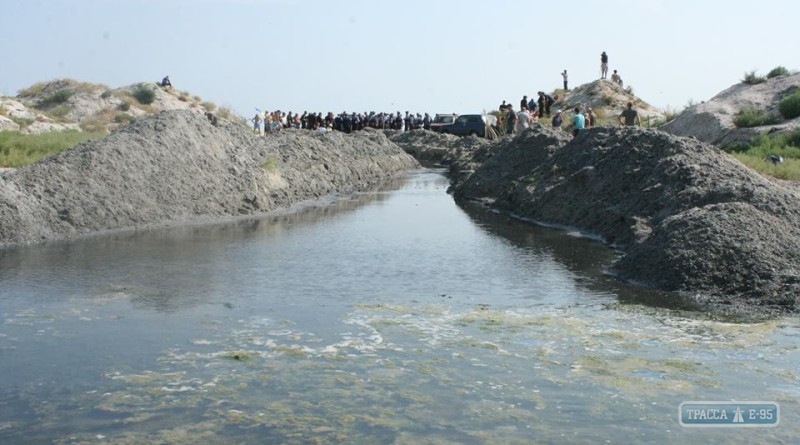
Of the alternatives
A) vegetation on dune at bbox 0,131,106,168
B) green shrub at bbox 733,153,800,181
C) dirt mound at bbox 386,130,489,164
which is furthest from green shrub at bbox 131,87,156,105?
green shrub at bbox 733,153,800,181

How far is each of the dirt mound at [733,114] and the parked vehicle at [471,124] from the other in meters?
12.7

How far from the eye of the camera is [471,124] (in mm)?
55812

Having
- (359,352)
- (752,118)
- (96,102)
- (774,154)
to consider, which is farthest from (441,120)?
(359,352)

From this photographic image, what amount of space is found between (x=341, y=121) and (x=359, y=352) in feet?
161

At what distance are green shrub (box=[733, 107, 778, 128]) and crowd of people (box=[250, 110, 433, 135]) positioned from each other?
63.6 ft

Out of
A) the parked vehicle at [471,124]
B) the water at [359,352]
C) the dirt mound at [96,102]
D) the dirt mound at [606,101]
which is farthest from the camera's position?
the parked vehicle at [471,124]

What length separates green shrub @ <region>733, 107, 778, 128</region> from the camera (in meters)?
38.1

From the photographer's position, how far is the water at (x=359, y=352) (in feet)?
24.6

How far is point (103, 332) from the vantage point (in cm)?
1044

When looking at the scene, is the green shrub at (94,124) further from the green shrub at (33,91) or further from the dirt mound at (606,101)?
the dirt mound at (606,101)

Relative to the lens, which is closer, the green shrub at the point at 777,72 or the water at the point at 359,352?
the water at the point at 359,352

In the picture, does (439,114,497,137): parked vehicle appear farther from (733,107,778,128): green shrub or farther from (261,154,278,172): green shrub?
(261,154,278,172): green shrub

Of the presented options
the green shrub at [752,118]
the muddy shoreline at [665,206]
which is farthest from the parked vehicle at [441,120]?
the muddy shoreline at [665,206]

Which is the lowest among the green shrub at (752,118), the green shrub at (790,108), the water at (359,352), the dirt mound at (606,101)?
the water at (359,352)
